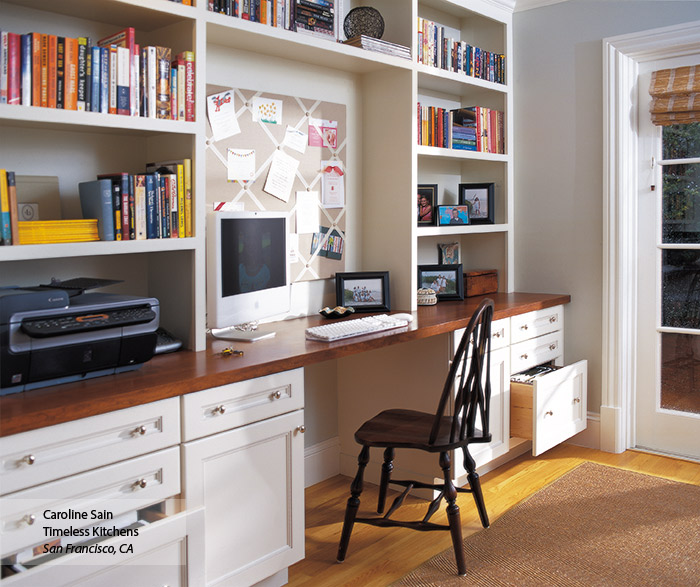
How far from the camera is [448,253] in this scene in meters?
3.81

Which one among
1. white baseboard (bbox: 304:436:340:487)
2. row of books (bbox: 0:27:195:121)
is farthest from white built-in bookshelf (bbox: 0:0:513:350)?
white baseboard (bbox: 304:436:340:487)

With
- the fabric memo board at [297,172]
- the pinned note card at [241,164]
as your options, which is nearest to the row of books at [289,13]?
the fabric memo board at [297,172]

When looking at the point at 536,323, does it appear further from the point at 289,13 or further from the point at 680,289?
the point at 289,13

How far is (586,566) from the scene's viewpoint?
2.42 metres

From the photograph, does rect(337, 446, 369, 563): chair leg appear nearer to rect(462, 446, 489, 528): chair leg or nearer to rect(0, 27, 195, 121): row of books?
rect(462, 446, 489, 528): chair leg

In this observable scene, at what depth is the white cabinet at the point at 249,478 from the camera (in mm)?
1991

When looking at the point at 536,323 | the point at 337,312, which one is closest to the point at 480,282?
the point at 536,323

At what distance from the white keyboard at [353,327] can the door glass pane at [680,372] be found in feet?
5.08

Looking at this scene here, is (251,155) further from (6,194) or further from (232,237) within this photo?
(6,194)

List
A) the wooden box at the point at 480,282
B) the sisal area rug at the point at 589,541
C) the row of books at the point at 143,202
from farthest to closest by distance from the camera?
the wooden box at the point at 480,282 → the sisal area rug at the point at 589,541 → the row of books at the point at 143,202

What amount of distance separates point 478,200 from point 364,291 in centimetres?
99

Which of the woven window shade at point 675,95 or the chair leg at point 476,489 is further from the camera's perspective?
the woven window shade at point 675,95

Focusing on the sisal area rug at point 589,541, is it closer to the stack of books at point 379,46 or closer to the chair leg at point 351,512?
the chair leg at point 351,512

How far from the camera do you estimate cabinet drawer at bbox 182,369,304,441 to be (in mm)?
1954
